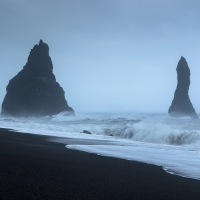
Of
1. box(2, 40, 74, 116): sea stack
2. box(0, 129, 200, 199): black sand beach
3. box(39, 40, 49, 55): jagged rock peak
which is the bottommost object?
box(0, 129, 200, 199): black sand beach

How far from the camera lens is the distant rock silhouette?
267 feet

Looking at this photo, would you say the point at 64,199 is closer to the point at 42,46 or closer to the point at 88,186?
the point at 88,186

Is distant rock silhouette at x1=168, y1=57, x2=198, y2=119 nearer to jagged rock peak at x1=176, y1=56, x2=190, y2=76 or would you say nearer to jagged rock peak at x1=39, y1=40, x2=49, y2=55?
jagged rock peak at x1=176, y1=56, x2=190, y2=76

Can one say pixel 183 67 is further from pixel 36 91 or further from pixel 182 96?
pixel 36 91

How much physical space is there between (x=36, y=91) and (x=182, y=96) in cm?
4381

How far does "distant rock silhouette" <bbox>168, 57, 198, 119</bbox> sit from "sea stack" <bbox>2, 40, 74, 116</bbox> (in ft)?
108

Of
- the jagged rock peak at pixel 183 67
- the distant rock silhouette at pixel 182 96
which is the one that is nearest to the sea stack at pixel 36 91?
the distant rock silhouette at pixel 182 96

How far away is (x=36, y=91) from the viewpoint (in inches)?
2657

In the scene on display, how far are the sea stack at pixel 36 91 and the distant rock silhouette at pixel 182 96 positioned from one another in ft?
108

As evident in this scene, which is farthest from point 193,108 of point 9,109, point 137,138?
point 137,138

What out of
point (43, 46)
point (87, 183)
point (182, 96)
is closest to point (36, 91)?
point (43, 46)

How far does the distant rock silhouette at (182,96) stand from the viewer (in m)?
81.2

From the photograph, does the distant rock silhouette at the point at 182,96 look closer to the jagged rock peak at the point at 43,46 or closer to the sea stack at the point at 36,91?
the sea stack at the point at 36,91

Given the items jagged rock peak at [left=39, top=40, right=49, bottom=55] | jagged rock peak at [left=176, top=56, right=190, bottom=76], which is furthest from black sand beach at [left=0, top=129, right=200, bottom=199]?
jagged rock peak at [left=176, top=56, right=190, bottom=76]
